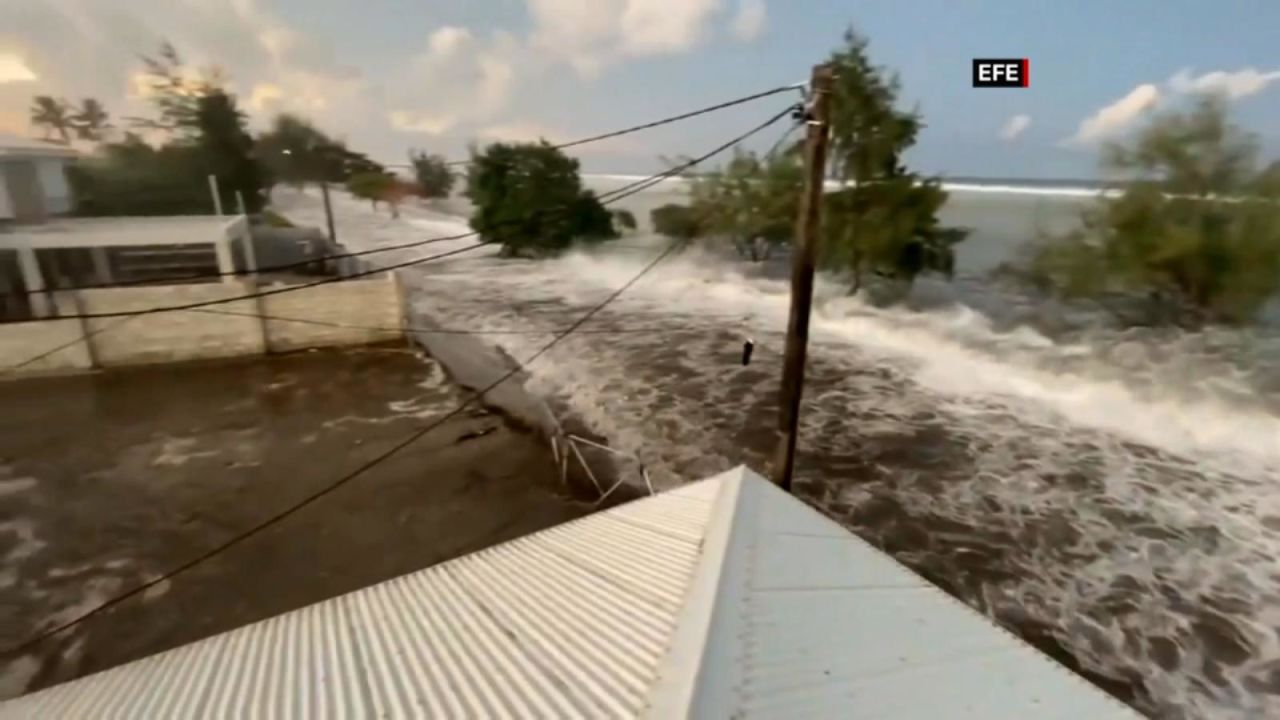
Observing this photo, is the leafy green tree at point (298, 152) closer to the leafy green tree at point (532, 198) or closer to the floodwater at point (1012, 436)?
the leafy green tree at point (532, 198)

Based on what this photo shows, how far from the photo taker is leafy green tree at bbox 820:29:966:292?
59.4 feet

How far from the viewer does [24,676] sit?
220 inches

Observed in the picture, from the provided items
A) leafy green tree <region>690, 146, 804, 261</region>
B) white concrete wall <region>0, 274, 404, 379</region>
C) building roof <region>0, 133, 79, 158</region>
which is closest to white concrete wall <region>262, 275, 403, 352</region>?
white concrete wall <region>0, 274, 404, 379</region>

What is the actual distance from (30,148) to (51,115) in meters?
3.55

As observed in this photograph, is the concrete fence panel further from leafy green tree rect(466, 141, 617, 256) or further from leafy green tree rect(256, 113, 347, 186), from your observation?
leafy green tree rect(466, 141, 617, 256)

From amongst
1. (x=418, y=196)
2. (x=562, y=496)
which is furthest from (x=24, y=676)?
(x=418, y=196)

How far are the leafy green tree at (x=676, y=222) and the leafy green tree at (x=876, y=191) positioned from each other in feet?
23.7

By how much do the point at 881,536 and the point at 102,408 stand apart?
1362 centimetres

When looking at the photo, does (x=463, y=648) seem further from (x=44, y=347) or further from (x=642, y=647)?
(x=44, y=347)

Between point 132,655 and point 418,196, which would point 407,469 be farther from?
point 418,196

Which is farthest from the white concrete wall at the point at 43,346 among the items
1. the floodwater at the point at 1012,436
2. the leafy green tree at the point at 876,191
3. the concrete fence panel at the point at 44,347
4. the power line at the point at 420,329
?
the leafy green tree at the point at 876,191

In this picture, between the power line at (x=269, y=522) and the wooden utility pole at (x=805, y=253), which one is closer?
the wooden utility pole at (x=805, y=253)

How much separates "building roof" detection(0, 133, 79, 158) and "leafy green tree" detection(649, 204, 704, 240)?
19547 mm

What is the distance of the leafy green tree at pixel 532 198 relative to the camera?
25.2 m
